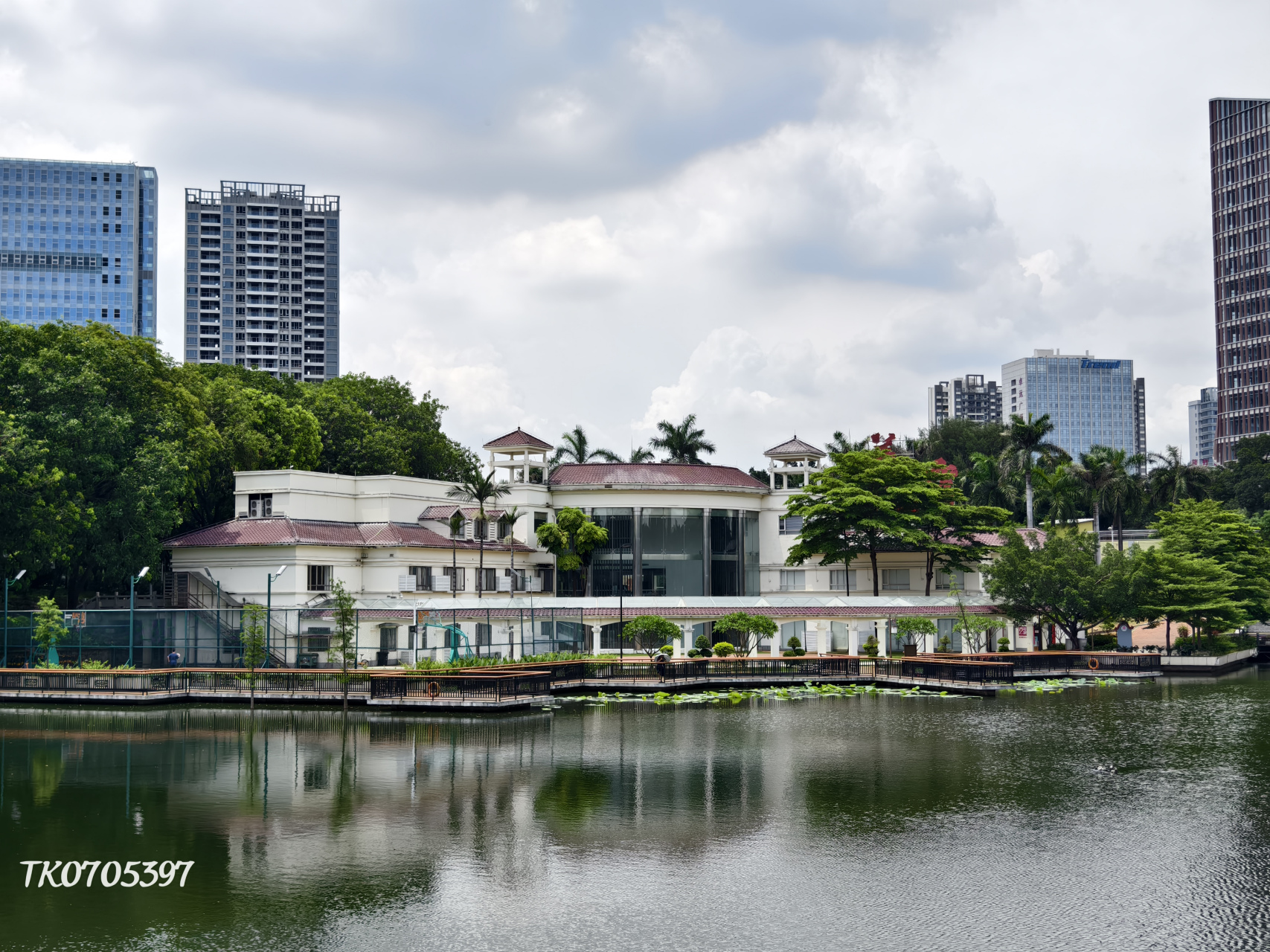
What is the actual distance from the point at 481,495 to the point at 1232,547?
56505 millimetres

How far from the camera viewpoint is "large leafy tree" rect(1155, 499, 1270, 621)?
8975 cm

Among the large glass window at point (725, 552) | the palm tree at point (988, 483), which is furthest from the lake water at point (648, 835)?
the palm tree at point (988, 483)

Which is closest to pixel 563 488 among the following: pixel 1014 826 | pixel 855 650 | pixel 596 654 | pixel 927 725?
pixel 596 654

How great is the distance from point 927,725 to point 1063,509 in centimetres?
6645

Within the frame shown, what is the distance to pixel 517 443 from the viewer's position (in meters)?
91.9

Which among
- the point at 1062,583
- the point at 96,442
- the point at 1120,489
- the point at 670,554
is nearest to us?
the point at 96,442

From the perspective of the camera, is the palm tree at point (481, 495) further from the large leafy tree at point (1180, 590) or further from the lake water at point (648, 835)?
the large leafy tree at point (1180, 590)

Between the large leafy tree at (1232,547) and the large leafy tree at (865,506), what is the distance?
61.0ft

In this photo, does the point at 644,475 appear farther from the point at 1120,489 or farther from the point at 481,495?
the point at 1120,489

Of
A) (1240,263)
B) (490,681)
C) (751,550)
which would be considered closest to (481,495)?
(751,550)

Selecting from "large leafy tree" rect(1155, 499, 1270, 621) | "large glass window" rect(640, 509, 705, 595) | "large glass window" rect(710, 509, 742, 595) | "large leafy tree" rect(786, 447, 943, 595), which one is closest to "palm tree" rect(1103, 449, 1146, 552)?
"large leafy tree" rect(1155, 499, 1270, 621)

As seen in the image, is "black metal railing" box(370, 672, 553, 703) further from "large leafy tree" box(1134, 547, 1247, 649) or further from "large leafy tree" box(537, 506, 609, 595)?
"large leafy tree" box(1134, 547, 1247, 649)

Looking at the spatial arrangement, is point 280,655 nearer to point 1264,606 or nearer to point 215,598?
point 215,598

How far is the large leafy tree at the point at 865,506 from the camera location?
86.8 meters
